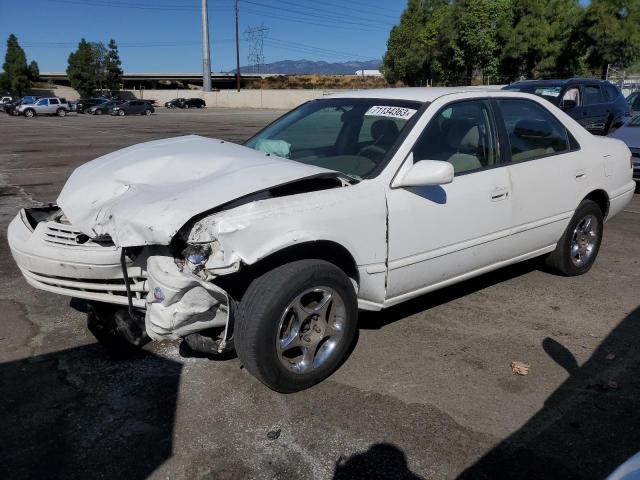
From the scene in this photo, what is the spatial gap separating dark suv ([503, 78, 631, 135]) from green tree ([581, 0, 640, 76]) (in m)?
23.8

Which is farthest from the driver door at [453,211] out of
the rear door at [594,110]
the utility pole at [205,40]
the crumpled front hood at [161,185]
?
the utility pole at [205,40]

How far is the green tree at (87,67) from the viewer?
73750 millimetres

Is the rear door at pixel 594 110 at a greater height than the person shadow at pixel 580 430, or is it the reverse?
the rear door at pixel 594 110

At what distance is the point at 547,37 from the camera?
3825cm

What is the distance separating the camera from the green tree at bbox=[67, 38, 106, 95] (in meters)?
73.8

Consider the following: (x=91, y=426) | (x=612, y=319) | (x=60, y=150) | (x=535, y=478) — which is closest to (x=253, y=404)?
(x=91, y=426)

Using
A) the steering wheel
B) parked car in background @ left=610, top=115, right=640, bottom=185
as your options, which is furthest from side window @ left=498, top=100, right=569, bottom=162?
parked car in background @ left=610, top=115, right=640, bottom=185

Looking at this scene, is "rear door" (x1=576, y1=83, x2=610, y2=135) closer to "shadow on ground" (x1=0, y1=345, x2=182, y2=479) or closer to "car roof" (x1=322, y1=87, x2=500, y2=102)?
"car roof" (x1=322, y1=87, x2=500, y2=102)

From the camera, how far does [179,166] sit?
3.36 metres

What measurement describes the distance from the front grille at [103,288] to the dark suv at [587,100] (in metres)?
10.8

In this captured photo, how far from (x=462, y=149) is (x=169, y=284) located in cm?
222

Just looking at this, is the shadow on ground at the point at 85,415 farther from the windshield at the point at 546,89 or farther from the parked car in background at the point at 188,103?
the parked car in background at the point at 188,103

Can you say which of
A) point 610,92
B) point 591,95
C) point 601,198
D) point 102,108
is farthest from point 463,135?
point 102,108

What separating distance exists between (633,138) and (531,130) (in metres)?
5.99
